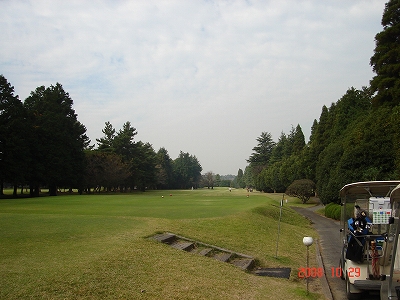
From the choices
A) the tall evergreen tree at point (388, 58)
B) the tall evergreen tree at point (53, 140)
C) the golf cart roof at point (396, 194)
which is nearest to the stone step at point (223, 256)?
the golf cart roof at point (396, 194)

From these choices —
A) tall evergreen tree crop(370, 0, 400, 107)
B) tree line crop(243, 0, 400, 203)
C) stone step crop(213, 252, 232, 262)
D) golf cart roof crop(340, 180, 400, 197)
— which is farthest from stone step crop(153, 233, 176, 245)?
tall evergreen tree crop(370, 0, 400, 107)

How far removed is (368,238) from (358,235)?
11.9 inches

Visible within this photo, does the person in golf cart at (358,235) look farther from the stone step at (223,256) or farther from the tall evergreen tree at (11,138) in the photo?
the tall evergreen tree at (11,138)

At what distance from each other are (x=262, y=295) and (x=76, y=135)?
57.1 m

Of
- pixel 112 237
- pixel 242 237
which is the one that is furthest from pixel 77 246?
pixel 242 237

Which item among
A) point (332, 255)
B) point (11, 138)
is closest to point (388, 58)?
point (332, 255)

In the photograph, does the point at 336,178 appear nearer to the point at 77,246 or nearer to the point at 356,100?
the point at 356,100

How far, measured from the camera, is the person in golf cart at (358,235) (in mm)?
8453

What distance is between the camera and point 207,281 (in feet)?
30.4

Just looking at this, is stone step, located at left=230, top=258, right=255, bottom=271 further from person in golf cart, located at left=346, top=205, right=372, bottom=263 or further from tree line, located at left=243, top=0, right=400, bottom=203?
Result: tree line, located at left=243, top=0, right=400, bottom=203

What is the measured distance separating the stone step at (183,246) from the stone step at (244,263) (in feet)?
5.02

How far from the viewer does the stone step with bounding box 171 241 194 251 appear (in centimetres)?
1238

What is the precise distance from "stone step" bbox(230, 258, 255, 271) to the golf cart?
10.5 ft

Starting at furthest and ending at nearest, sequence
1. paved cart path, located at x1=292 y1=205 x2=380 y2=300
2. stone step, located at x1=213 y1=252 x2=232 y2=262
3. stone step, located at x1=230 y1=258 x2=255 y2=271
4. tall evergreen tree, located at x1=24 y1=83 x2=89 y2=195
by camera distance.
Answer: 1. tall evergreen tree, located at x1=24 y1=83 x2=89 y2=195
2. stone step, located at x1=213 y1=252 x2=232 y2=262
3. stone step, located at x1=230 y1=258 x2=255 y2=271
4. paved cart path, located at x1=292 y1=205 x2=380 y2=300
